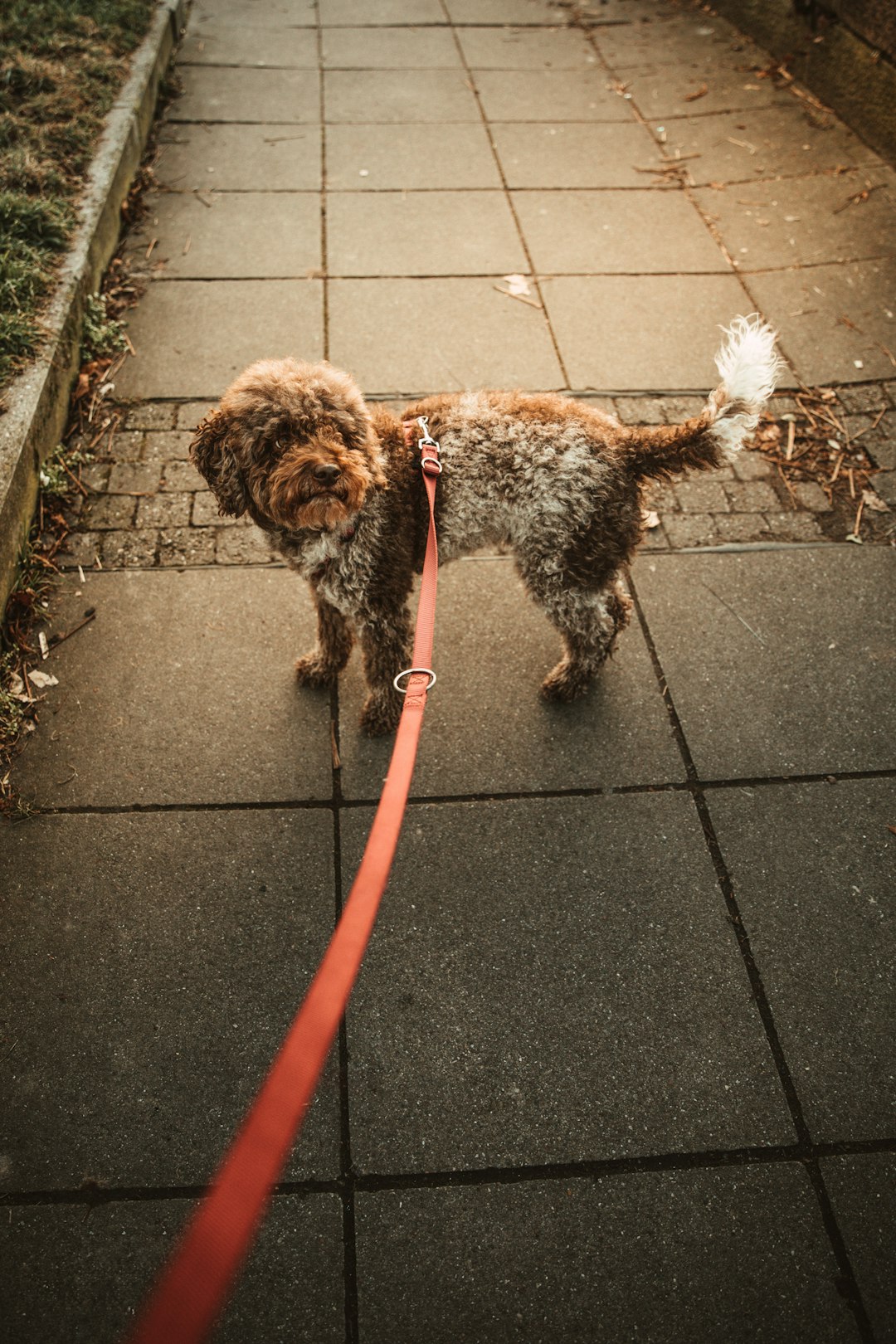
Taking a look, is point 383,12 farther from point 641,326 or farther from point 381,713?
point 381,713

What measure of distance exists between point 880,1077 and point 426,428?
257cm

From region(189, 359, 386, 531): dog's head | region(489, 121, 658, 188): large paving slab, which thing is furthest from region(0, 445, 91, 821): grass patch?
region(489, 121, 658, 188): large paving slab

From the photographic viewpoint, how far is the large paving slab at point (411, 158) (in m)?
5.79

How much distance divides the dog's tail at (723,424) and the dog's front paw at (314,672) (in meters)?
1.47

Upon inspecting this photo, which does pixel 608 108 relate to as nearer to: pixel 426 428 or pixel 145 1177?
pixel 426 428

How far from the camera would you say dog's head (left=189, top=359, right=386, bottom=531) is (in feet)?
8.21

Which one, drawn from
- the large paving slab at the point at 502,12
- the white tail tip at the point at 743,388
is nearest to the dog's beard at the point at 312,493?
the white tail tip at the point at 743,388

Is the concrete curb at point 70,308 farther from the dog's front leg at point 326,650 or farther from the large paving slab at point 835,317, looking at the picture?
the large paving slab at point 835,317

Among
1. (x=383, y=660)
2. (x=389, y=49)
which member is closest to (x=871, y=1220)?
(x=383, y=660)

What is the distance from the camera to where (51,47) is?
5.73 metres

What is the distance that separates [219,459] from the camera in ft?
8.65

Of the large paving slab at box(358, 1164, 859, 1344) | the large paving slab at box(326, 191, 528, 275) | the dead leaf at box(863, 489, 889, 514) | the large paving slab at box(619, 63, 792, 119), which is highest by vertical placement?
the large paving slab at box(619, 63, 792, 119)

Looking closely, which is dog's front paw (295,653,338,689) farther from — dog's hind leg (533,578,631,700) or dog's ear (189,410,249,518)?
dog's hind leg (533,578,631,700)

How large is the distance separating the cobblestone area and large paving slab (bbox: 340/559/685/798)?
2.72 ft
